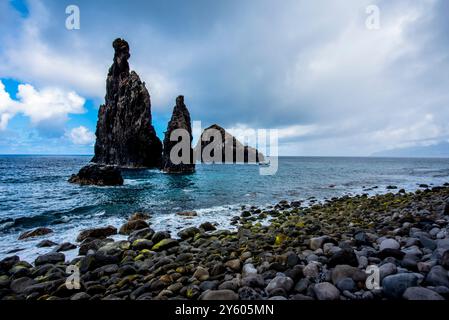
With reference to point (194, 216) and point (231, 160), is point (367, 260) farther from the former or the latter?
point (231, 160)

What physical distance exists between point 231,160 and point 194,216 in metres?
131

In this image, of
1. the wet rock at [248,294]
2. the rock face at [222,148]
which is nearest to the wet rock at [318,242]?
the wet rock at [248,294]

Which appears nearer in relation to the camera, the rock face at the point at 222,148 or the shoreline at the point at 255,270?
the shoreline at the point at 255,270

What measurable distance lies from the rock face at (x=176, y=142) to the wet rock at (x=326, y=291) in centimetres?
5486

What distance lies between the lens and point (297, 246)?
7.13 meters

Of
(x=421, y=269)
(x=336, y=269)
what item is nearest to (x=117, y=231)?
(x=336, y=269)

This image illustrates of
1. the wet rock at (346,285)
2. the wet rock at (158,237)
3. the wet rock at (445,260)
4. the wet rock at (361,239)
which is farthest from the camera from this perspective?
the wet rock at (158,237)

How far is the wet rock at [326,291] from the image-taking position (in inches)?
158

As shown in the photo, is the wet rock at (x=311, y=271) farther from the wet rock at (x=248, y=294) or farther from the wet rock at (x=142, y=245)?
the wet rock at (x=142, y=245)

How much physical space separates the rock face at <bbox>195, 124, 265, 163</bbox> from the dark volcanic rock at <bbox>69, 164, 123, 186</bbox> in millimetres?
100218

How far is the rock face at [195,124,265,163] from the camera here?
13888cm

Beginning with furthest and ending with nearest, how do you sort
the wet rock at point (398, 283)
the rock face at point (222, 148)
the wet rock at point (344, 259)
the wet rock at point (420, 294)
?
the rock face at point (222, 148)
the wet rock at point (344, 259)
the wet rock at point (398, 283)
the wet rock at point (420, 294)

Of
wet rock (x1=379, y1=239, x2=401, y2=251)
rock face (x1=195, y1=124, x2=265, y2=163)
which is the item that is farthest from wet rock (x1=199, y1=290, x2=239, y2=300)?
rock face (x1=195, y1=124, x2=265, y2=163)
